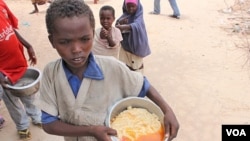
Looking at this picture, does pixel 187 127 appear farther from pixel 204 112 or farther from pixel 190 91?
pixel 190 91

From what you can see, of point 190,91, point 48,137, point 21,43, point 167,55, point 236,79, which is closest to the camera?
point 21,43

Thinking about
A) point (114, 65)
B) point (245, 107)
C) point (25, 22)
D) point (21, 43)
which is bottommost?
point (245, 107)

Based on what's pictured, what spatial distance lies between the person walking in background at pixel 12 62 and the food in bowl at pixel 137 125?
4.80ft

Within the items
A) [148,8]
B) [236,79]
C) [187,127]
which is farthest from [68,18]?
[148,8]

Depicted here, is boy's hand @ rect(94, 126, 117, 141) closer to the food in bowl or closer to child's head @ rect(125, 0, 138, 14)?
the food in bowl

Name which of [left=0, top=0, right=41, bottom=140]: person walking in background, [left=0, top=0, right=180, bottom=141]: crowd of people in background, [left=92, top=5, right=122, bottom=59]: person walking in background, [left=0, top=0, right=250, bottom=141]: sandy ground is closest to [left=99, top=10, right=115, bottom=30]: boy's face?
[left=92, top=5, right=122, bottom=59]: person walking in background

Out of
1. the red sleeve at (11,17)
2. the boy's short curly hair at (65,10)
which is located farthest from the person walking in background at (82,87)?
the red sleeve at (11,17)

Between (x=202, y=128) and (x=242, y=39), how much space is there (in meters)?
2.78

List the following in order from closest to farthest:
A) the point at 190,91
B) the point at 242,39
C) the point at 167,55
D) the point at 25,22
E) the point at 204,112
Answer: the point at 204,112, the point at 190,91, the point at 167,55, the point at 242,39, the point at 25,22

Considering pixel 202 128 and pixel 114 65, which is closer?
pixel 114 65

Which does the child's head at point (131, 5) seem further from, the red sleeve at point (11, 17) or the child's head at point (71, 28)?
the child's head at point (71, 28)

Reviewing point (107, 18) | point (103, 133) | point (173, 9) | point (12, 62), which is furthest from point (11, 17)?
point (173, 9)

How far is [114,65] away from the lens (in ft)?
4.12

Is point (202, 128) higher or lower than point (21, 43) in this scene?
lower
